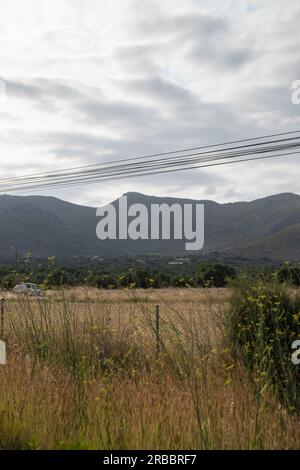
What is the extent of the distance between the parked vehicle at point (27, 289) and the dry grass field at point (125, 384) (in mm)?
158

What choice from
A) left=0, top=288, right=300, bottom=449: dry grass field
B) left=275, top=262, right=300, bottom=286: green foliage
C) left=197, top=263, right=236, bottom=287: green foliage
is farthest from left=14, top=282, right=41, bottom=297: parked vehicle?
left=275, top=262, right=300, bottom=286: green foliage

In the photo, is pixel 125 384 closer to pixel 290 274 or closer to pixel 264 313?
pixel 264 313

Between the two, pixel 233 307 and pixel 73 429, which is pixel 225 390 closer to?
pixel 73 429

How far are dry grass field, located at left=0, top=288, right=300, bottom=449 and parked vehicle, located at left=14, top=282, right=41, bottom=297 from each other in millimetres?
158

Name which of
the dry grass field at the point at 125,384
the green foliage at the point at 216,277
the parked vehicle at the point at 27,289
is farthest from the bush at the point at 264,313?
the parked vehicle at the point at 27,289

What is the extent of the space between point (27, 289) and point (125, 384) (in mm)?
3974

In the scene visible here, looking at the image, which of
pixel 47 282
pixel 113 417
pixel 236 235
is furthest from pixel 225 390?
pixel 236 235

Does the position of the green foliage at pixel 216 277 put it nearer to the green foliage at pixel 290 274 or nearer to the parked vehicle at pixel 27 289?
the green foliage at pixel 290 274

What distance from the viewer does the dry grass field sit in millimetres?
5645

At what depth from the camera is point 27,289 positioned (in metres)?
10.8

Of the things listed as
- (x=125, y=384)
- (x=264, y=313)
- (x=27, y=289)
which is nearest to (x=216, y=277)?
(x=27, y=289)

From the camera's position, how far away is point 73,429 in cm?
612

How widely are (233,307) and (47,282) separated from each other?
3133 millimetres

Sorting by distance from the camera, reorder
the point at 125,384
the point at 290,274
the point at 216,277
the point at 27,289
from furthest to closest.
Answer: the point at 216,277 → the point at 27,289 → the point at 290,274 → the point at 125,384
